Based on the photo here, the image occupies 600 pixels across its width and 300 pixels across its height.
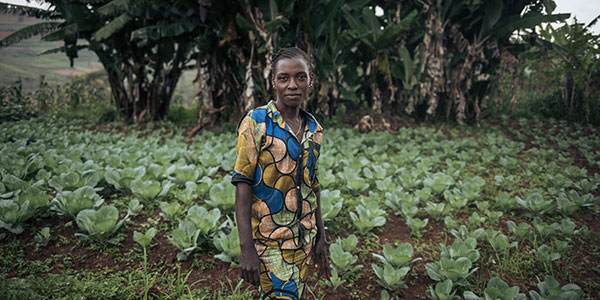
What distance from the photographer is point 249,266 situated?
1159mm

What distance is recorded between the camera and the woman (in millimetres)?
1202

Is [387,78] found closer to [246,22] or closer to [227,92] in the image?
[246,22]

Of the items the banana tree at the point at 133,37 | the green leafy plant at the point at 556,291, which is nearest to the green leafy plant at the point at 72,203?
the green leafy plant at the point at 556,291

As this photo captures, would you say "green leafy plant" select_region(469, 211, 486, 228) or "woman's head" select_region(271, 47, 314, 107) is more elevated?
"woman's head" select_region(271, 47, 314, 107)

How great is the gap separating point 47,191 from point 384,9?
798 centimetres

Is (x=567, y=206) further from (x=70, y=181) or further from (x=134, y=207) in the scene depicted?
(x=70, y=181)

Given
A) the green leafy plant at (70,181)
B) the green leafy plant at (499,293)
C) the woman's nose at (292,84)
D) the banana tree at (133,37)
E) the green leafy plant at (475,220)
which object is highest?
the banana tree at (133,37)

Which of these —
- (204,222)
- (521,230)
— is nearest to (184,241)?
(204,222)

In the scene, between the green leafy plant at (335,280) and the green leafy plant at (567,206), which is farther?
the green leafy plant at (567,206)

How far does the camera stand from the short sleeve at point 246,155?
1.20 meters

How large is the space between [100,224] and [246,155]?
151cm

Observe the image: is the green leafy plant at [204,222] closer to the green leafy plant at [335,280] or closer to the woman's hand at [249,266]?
the green leafy plant at [335,280]

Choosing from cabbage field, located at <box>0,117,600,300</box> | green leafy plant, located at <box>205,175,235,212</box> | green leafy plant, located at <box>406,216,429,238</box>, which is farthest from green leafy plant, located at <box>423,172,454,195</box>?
green leafy plant, located at <box>205,175,235,212</box>

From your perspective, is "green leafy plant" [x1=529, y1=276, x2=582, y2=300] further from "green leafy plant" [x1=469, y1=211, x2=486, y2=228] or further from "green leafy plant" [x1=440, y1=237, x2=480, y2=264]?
"green leafy plant" [x1=469, y1=211, x2=486, y2=228]
